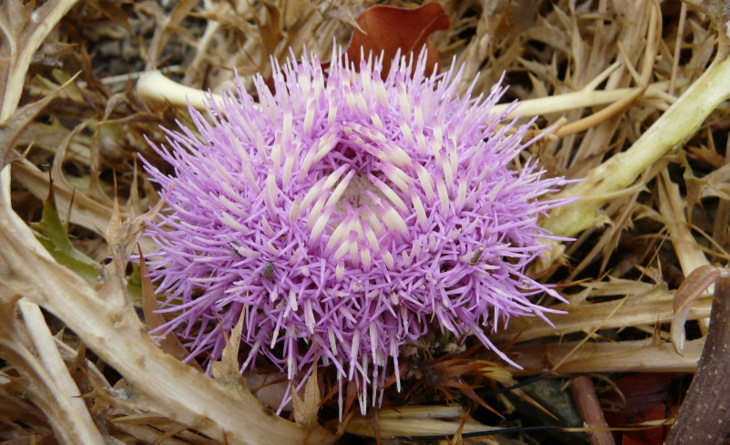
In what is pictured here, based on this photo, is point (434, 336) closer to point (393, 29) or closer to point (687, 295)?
point (687, 295)

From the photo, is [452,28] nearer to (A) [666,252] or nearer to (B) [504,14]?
(B) [504,14]

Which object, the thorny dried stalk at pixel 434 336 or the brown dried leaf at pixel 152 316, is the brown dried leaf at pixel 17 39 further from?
the brown dried leaf at pixel 152 316

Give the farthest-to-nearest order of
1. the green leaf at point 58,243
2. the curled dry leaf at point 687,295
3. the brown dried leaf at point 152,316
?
the green leaf at point 58,243 → the brown dried leaf at point 152,316 → the curled dry leaf at point 687,295

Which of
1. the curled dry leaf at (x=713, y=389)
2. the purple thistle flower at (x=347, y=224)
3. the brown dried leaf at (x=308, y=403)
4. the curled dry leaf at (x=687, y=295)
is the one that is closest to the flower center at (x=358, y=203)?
the purple thistle flower at (x=347, y=224)

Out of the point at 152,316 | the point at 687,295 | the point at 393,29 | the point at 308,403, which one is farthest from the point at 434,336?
the point at 393,29

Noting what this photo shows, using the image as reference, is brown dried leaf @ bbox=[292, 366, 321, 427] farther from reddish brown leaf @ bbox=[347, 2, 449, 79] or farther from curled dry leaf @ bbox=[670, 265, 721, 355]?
reddish brown leaf @ bbox=[347, 2, 449, 79]

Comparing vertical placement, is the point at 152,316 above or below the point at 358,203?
below

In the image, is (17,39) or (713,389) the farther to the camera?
(17,39)

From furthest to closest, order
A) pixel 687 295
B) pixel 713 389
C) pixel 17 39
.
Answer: pixel 17 39 < pixel 713 389 < pixel 687 295
